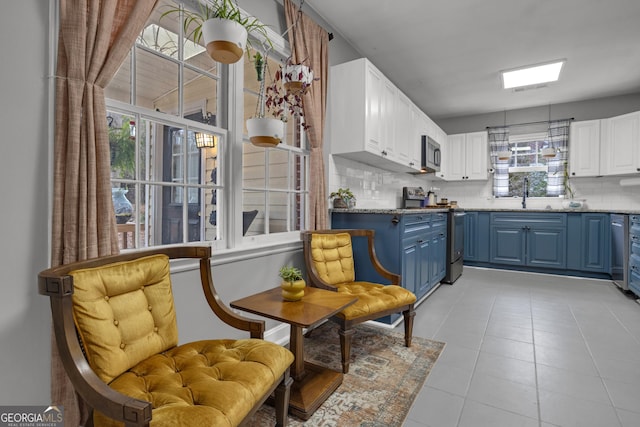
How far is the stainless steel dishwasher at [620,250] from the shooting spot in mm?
3750

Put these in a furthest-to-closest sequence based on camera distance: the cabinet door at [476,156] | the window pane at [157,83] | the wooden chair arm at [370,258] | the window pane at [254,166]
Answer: the cabinet door at [476,156], the window pane at [254,166], the wooden chair arm at [370,258], the window pane at [157,83]

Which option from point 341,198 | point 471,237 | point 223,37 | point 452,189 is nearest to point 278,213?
point 341,198

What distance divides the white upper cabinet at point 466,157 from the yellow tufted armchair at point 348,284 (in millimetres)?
3583

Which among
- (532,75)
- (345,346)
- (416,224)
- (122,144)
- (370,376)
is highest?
(532,75)

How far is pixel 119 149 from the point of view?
64.7 inches

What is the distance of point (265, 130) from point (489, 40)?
278 centimetres

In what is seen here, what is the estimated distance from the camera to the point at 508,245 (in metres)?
5.09

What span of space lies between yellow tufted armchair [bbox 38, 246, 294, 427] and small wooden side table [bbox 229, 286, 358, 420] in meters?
0.19

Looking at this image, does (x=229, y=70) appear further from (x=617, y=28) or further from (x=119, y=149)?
(x=617, y=28)

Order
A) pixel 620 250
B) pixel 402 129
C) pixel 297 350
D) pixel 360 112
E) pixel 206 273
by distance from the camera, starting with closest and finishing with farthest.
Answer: pixel 206 273, pixel 297 350, pixel 360 112, pixel 402 129, pixel 620 250

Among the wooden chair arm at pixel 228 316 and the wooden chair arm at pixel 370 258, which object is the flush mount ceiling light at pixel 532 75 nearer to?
the wooden chair arm at pixel 370 258

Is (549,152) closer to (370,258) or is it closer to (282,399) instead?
(370,258)

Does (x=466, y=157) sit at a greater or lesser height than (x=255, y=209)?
greater

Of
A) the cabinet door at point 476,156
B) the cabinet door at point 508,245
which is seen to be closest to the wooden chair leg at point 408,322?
the cabinet door at point 508,245
